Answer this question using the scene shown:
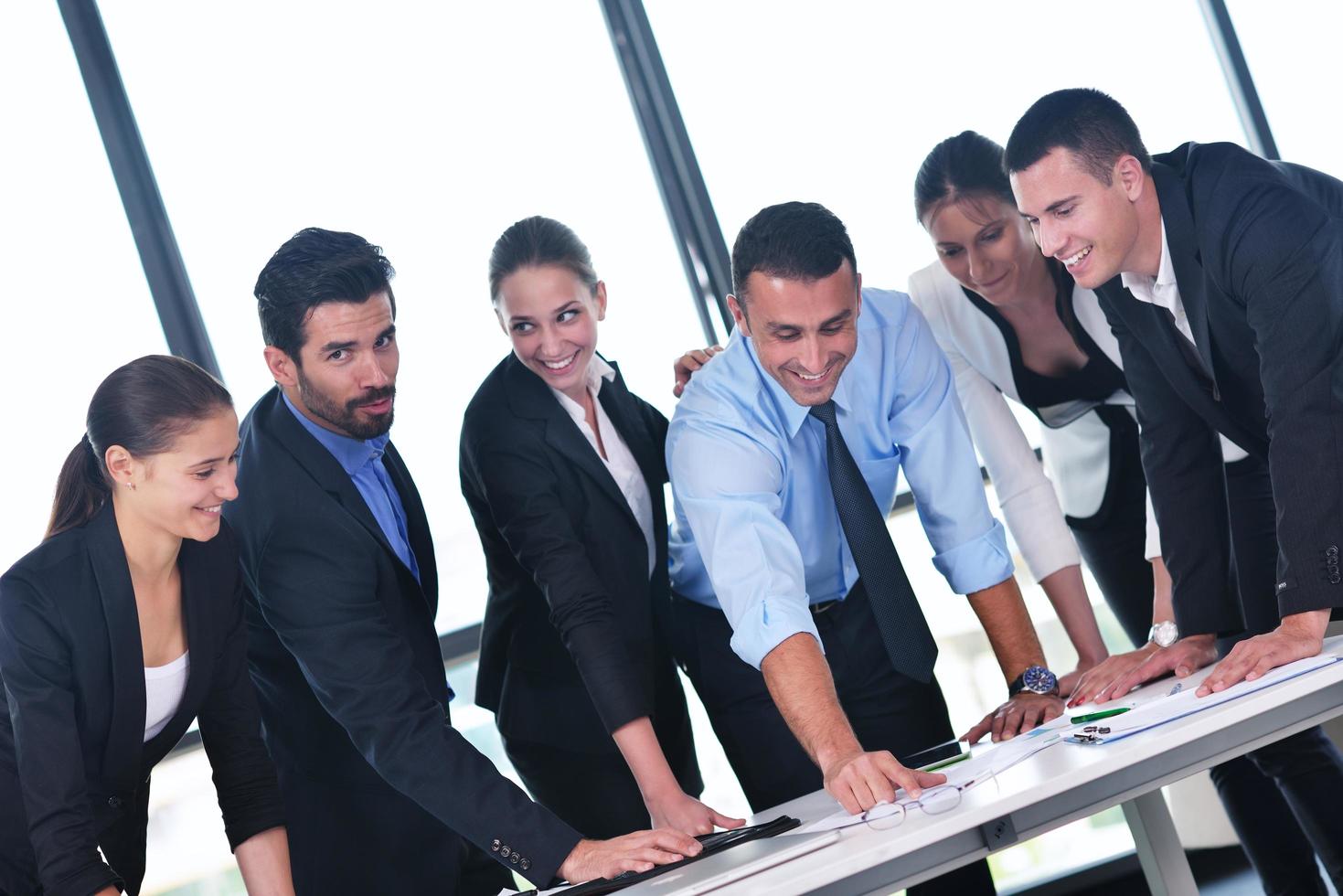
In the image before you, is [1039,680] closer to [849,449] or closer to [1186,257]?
[849,449]

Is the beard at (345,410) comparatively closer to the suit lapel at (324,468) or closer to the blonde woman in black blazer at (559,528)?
the suit lapel at (324,468)

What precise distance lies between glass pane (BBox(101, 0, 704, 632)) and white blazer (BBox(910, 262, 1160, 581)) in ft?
3.73

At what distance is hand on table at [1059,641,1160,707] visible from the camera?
6.67 feet

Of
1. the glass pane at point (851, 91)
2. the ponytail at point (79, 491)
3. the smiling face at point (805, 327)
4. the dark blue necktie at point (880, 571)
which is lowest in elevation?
the dark blue necktie at point (880, 571)

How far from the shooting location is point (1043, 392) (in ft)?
8.68

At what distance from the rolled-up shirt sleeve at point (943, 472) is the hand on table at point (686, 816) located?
0.64 m

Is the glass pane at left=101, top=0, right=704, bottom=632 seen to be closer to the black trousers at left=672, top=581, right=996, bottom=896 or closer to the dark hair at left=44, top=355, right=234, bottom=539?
the black trousers at left=672, top=581, right=996, bottom=896

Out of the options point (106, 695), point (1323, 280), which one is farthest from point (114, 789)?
point (1323, 280)

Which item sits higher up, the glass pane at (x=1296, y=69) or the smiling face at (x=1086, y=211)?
the glass pane at (x=1296, y=69)

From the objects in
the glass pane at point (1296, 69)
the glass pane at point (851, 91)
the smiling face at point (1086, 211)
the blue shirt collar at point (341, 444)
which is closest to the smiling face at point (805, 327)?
the smiling face at point (1086, 211)

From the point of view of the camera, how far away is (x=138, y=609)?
1.88 m

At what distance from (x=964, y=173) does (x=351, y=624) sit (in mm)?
1511

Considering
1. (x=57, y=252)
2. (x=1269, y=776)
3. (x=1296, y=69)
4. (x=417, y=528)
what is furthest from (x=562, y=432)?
(x=1296, y=69)

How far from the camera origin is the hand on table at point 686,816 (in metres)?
1.88
